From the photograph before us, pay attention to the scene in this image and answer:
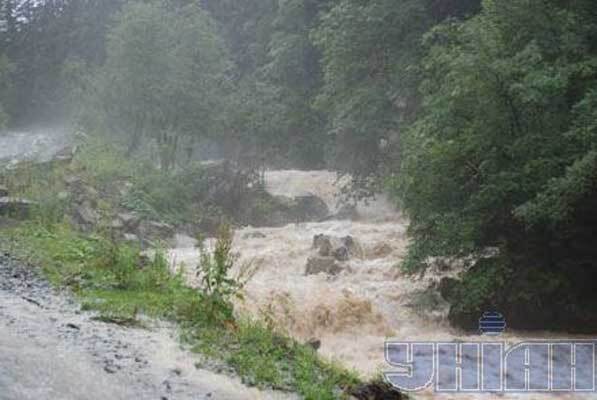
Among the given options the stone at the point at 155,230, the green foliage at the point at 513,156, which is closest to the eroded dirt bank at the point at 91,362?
the green foliage at the point at 513,156

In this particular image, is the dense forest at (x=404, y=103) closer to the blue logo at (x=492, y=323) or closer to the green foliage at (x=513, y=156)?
the green foliage at (x=513, y=156)

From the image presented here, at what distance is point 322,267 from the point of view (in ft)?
48.0

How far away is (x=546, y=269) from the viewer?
1183 centimetres

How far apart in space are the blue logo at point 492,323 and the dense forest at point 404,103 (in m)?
0.16

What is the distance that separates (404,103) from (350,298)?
1405 cm

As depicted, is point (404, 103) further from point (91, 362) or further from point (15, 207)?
point (91, 362)

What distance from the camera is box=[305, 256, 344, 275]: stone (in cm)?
1453

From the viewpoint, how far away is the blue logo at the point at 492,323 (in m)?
11.2

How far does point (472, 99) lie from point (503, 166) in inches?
51.8

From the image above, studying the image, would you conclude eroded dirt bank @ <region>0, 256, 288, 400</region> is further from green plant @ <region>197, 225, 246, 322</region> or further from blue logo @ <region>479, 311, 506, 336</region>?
blue logo @ <region>479, 311, 506, 336</region>

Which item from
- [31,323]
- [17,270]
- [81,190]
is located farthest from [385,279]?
[81,190]

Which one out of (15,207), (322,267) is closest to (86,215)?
(15,207)

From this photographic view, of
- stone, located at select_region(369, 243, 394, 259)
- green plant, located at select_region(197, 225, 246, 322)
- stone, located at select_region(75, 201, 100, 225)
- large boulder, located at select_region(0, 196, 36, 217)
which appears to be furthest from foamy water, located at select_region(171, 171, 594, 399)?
large boulder, located at select_region(0, 196, 36, 217)

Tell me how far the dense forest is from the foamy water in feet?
2.73
